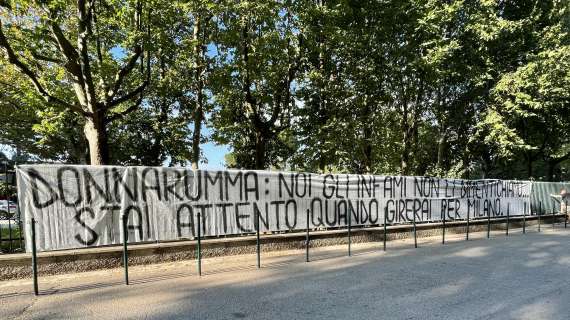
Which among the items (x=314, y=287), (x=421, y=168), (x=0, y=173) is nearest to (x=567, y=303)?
(x=314, y=287)

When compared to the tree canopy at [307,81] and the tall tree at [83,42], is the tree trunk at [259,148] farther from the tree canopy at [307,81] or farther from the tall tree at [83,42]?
the tall tree at [83,42]

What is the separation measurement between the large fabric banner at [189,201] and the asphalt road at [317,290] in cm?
94

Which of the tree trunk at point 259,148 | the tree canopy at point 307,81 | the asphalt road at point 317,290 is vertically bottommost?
the asphalt road at point 317,290

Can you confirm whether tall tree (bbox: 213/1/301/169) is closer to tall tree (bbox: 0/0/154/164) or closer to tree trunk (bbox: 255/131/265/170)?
tree trunk (bbox: 255/131/265/170)

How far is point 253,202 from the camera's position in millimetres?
10086

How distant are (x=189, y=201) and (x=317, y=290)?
4266mm

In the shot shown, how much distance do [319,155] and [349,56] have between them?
5.42 meters

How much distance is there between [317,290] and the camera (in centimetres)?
654

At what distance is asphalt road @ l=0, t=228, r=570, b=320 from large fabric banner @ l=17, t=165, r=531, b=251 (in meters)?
0.94

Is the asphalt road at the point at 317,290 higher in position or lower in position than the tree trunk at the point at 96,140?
lower

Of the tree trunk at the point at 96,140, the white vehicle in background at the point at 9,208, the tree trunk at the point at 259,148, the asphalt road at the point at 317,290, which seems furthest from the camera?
the tree trunk at the point at 259,148

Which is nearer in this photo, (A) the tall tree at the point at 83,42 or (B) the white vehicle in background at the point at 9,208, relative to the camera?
(B) the white vehicle in background at the point at 9,208

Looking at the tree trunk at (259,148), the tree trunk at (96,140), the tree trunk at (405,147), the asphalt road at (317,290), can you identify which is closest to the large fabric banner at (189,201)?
the asphalt road at (317,290)

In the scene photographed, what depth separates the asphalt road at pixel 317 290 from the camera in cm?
539
